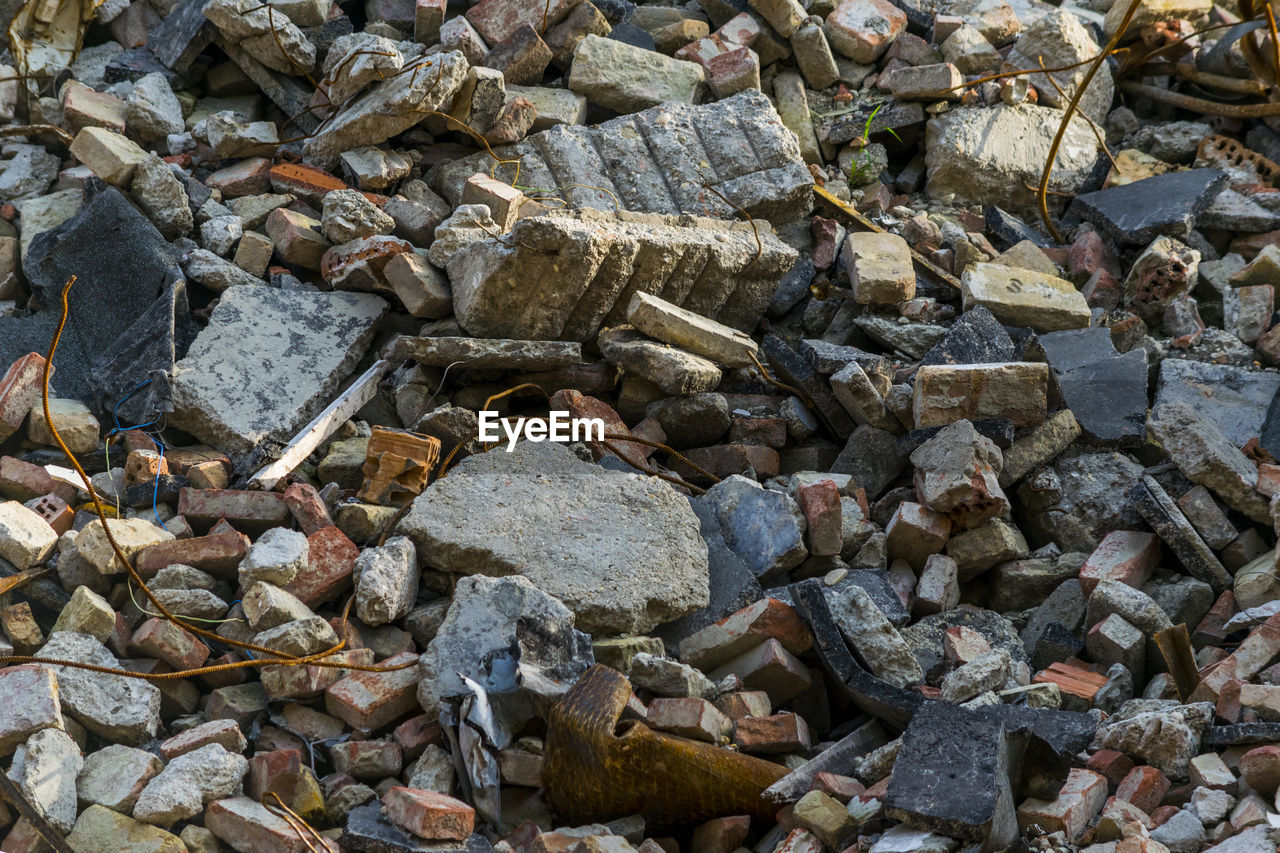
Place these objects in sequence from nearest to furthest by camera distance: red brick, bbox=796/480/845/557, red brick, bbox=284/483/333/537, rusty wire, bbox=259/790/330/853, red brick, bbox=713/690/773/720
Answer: rusty wire, bbox=259/790/330/853
red brick, bbox=713/690/773/720
red brick, bbox=284/483/333/537
red brick, bbox=796/480/845/557

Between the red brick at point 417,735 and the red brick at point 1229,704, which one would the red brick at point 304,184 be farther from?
the red brick at point 1229,704

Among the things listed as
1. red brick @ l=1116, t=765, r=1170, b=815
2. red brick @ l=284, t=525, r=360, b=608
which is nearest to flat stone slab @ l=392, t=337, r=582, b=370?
red brick @ l=284, t=525, r=360, b=608

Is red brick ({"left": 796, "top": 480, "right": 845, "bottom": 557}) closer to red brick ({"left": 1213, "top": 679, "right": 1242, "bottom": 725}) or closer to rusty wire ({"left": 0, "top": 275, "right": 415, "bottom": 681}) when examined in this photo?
red brick ({"left": 1213, "top": 679, "right": 1242, "bottom": 725})

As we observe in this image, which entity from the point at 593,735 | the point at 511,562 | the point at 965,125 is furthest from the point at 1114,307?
the point at 593,735

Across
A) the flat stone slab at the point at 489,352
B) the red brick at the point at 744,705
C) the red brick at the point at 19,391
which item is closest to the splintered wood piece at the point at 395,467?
the flat stone slab at the point at 489,352

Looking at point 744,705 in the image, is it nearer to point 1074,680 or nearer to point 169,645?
point 1074,680

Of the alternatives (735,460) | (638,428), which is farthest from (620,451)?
(735,460)
